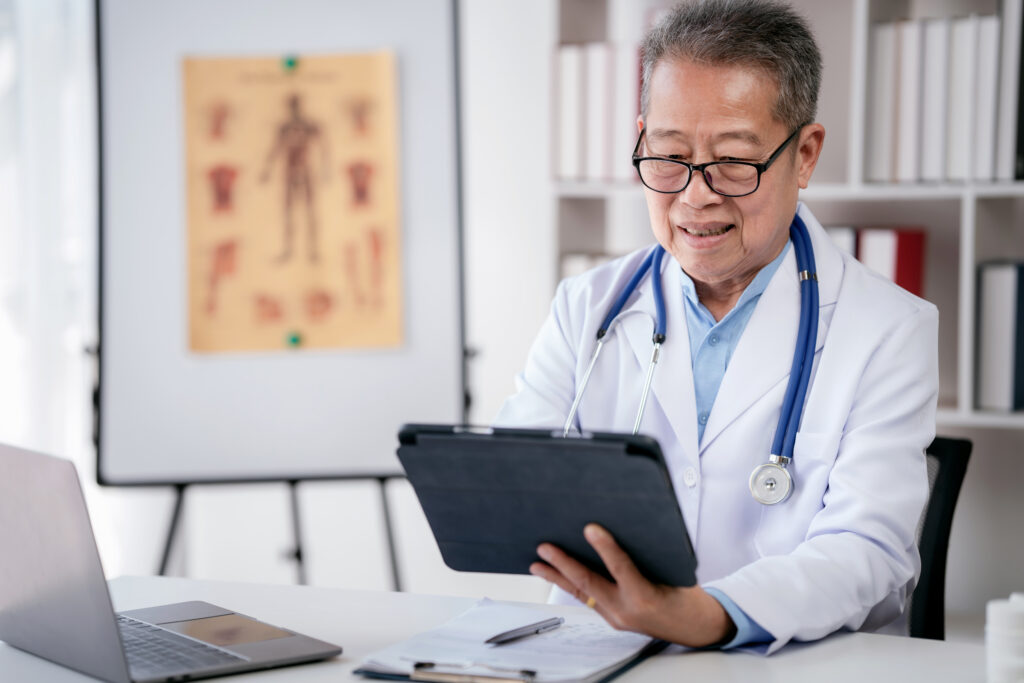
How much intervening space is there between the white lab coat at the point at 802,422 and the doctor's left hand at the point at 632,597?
0.17 ft

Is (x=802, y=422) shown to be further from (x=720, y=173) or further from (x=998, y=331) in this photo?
(x=998, y=331)

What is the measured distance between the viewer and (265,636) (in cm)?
124

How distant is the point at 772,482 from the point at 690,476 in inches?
5.3

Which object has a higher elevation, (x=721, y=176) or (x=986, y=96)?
(x=986, y=96)

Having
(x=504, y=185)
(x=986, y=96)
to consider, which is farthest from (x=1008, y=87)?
(x=504, y=185)

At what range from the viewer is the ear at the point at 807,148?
1536 mm

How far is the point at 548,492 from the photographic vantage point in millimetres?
1069

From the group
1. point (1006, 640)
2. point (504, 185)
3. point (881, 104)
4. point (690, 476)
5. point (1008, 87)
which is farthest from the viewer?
point (504, 185)

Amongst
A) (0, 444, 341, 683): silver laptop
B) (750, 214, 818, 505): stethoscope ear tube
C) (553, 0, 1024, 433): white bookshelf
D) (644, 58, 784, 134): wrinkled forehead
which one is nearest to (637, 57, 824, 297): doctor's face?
(644, 58, 784, 134): wrinkled forehead

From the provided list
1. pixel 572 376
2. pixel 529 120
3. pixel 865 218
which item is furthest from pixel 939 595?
pixel 529 120

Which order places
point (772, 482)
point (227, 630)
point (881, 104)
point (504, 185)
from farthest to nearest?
point (504, 185), point (881, 104), point (772, 482), point (227, 630)

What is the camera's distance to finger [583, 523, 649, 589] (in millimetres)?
1076

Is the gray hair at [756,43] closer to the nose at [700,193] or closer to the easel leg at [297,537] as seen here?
the nose at [700,193]

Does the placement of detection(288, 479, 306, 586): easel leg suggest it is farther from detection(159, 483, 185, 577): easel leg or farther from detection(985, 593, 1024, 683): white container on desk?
detection(985, 593, 1024, 683): white container on desk
